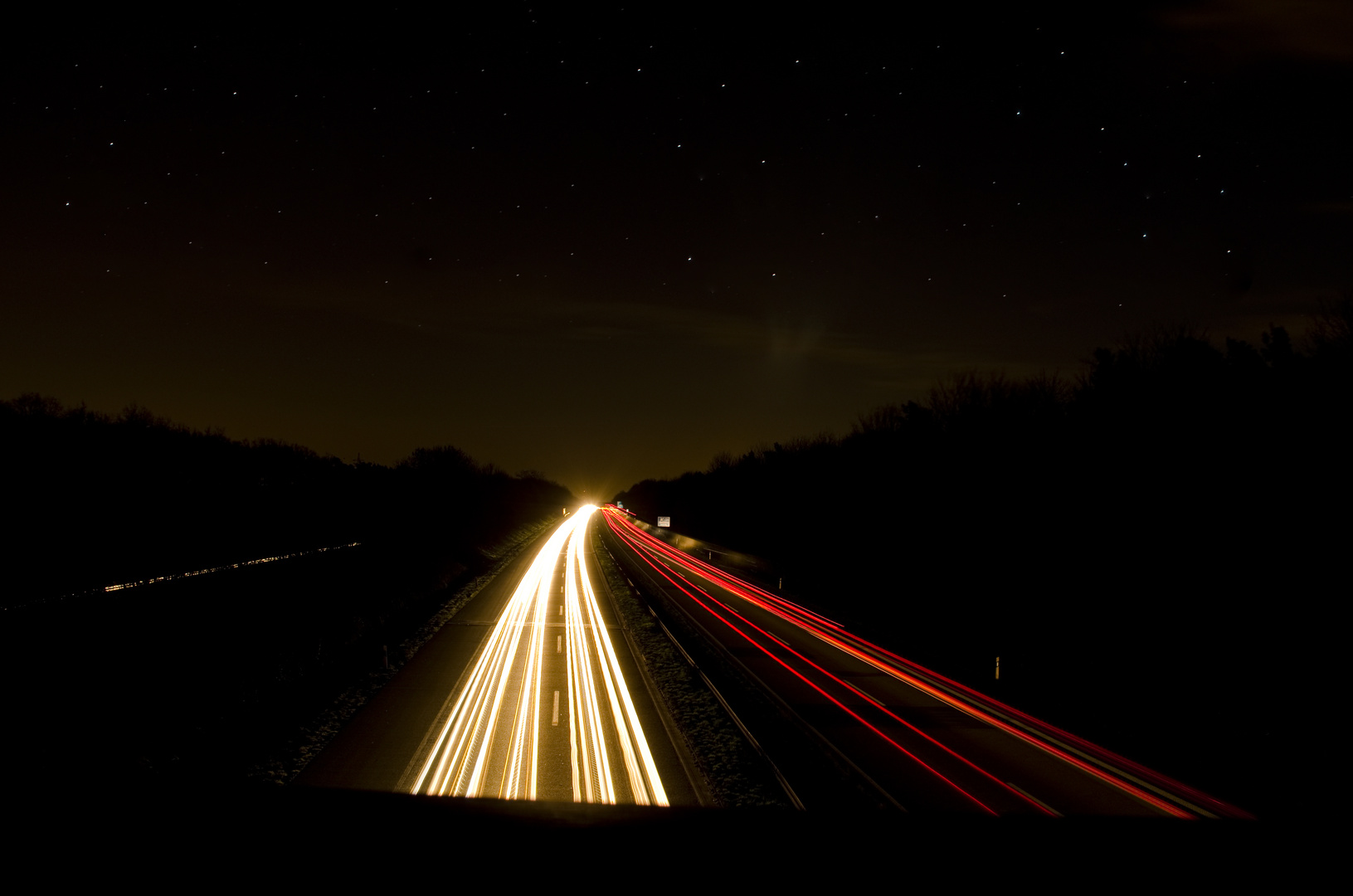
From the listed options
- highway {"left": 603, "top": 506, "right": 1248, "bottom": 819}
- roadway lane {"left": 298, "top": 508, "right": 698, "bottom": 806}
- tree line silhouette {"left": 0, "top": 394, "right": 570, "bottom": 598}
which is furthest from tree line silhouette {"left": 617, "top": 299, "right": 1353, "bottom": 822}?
tree line silhouette {"left": 0, "top": 394, "right": 570, "bottom": 598}

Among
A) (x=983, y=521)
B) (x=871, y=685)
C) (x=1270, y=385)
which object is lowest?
(x=871, y=685)

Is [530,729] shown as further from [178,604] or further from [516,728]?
[178,604]

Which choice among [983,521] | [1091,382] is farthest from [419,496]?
[1091,382]

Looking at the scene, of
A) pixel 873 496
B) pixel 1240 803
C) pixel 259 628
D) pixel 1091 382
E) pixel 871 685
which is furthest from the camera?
pixel 873 496

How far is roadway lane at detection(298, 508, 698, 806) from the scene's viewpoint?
1102cm

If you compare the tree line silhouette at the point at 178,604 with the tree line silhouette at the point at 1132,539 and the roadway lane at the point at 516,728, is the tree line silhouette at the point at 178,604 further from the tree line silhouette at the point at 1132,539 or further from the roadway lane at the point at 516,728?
the tree line silhouette at the point at 1132,539

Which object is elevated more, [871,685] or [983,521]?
[983,521]

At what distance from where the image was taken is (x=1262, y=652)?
58.9ft

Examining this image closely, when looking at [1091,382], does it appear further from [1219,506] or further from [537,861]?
[537,861]

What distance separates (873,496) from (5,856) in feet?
174

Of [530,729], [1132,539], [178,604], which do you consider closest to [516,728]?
[530,729]

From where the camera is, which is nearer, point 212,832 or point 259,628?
point 212,832

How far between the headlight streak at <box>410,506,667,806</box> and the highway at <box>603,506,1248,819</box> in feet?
8.15

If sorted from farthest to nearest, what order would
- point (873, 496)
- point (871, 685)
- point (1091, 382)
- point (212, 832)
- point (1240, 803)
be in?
point (873, 496), point (1091, 382), point (871, 685), point (1240, 803), point (212, 832)
